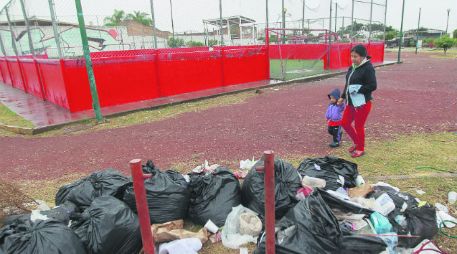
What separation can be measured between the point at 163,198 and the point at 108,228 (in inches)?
23.0

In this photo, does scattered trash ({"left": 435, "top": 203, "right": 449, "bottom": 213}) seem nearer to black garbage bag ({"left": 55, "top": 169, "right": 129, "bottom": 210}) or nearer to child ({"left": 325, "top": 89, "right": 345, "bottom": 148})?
child ({"left": 325, "top": 89, "right": 345, "bottom": 148})

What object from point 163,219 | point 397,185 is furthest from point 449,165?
point 163,219

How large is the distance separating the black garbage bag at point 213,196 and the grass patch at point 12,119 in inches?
228

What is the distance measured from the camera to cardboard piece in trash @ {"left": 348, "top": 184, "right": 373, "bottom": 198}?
3.14m

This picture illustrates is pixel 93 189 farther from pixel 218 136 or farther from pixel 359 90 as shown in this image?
pixel 359 90

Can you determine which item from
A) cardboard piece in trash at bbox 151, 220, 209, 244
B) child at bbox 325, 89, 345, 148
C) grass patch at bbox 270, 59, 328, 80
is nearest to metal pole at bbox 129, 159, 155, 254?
cardboard piece in trash at bbox 151, 220, 209, 244

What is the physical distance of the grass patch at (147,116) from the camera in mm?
7191

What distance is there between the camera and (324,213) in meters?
2.48

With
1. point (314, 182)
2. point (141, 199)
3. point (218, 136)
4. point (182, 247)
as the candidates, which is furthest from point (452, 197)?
point (218, 136)

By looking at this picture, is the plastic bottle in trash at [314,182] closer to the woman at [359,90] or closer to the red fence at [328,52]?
the woman at [359,90]

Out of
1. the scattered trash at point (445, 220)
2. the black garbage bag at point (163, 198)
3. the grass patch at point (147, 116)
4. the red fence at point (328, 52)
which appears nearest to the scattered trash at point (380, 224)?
the scattered trash at point (445, 220)

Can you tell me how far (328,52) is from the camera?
16344 mm

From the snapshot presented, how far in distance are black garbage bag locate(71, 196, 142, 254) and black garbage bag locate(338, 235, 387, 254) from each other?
63.0 inches

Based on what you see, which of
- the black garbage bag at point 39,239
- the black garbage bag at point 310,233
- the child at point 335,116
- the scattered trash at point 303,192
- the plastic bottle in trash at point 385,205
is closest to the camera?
the black garbage bag at point 39,239
